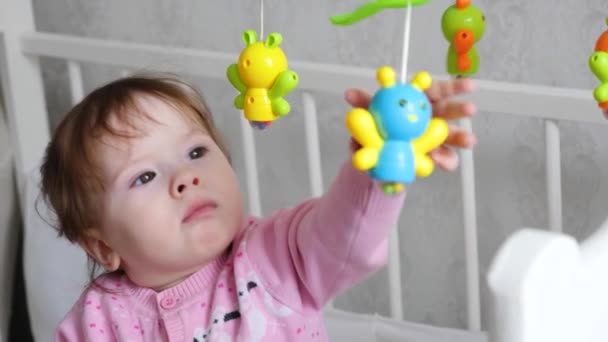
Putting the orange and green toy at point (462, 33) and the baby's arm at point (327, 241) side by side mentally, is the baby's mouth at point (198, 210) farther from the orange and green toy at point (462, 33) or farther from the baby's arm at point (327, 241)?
the orange and green toy at point (462, 33)

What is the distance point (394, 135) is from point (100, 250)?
51cm

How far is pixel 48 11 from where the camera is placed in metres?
1.69

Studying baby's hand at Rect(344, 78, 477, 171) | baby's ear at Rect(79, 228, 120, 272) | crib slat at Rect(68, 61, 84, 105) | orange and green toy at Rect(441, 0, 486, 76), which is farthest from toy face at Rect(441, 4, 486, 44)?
crib slat at Rect(68, 61, 84, 105)

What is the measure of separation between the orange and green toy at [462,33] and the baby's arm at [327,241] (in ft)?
0.37

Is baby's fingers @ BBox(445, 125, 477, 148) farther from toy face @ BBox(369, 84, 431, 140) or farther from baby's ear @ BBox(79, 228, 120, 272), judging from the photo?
baby's ear @ BBox(79, 228, 120, 272)

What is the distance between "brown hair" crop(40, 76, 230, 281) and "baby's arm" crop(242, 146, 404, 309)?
0.49ft

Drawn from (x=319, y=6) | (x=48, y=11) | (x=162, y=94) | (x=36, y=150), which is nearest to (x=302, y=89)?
(x=319, y=6)

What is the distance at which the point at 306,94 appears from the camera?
1.25 metres

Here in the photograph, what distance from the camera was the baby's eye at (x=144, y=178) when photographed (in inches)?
37.1

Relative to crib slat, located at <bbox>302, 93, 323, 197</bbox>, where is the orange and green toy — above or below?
above

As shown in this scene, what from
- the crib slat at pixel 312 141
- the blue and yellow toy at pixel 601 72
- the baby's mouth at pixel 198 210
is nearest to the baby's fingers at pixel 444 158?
the blue and yellow toy at pixel 601 72

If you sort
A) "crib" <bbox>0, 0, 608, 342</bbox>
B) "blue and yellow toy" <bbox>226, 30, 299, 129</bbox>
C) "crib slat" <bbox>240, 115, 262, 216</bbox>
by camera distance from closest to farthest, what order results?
1. "crib" <bbox>0, 0, 608, 342</bbox>
2. "blue and yellow toy" <bbox>226, 30, 299, 129</bbox>
3. "crib slat" <bbox>240, 115, 262, 216</bbox>

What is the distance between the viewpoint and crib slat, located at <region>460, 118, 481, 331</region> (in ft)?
3.81

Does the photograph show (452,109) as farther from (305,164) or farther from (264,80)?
(305,164)
